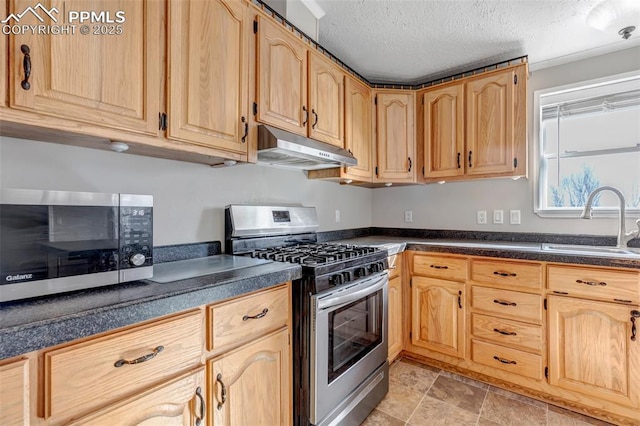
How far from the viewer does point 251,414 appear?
1.22 m

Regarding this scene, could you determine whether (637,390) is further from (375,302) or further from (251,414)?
(251,414)

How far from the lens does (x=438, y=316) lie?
2285mm

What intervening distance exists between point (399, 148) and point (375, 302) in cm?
138

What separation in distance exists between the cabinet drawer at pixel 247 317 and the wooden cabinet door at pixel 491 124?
1.89m

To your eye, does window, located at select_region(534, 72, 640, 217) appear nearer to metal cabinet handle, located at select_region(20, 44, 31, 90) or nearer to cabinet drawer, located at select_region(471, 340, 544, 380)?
cabinet drawer, located at select_region(471, 340, 544, 380)

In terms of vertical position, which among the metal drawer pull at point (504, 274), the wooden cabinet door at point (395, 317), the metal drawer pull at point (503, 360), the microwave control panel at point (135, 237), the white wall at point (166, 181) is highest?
the white wall at point (166, 181)

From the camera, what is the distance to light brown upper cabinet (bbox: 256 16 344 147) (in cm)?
162

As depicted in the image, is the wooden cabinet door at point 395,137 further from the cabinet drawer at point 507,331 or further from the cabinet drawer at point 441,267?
the cabinet drawer at point 507,331

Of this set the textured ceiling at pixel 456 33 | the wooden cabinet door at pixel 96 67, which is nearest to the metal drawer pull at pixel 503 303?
the textured ceiling at pixel 456 33

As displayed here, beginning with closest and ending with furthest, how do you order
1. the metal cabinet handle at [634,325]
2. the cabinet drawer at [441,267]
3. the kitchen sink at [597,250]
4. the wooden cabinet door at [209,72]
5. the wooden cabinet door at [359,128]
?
the wooden cabinet door at [209,72] → the metal cabinet handle at [634,325] → the kitchen sink at [597,250] → the cabinet drawer at [441,267] → the wooden cabinet door at [359,128]

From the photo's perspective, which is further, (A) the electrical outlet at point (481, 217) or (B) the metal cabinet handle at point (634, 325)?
(A) the electrical outlet at point (481, 217)

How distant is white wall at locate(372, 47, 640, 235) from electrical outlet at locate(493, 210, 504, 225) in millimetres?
30

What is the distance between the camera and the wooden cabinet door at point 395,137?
2.60 m

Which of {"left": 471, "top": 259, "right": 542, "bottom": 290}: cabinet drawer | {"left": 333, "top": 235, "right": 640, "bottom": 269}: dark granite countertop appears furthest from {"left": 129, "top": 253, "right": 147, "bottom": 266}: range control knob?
{"left": 471, "top": 259, "right": 542, "bottom": 290}: cabinet drawer
